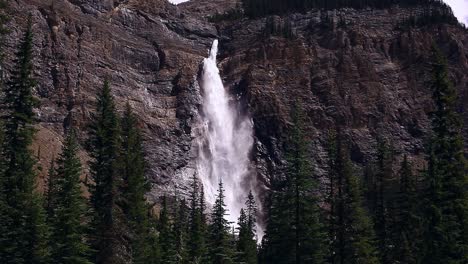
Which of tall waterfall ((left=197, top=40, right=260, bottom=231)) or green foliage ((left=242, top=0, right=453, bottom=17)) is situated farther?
green foliage ((left=242, top=0, right=453, bottom=17))

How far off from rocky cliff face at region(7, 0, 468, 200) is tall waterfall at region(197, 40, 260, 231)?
222cm

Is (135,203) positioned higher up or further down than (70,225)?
higher up

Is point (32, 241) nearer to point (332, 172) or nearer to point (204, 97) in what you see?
point (332, 172)

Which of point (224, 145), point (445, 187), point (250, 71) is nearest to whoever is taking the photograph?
point (445, 187)

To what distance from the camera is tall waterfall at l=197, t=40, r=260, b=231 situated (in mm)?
117250

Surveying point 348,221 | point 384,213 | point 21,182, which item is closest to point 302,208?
point 348,221

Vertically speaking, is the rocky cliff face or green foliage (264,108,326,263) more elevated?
the rocky cliff face

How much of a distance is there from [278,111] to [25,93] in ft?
309

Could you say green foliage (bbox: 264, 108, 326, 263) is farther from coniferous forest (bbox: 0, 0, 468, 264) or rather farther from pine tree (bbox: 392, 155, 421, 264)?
pine tree (bbox: 392, 155, 421, 264)

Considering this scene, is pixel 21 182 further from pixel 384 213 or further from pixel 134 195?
pixel 384 213

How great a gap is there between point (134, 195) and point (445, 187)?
20.8 m

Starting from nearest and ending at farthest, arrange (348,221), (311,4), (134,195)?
(348,221) < (134,195) < (311,4)

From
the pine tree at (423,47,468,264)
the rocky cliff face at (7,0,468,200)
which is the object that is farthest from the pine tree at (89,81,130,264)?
the rocky cliff face at (7,0,468,200)

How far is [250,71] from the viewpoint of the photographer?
438 ft
